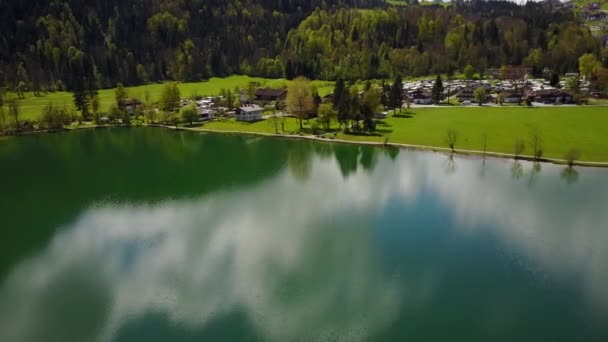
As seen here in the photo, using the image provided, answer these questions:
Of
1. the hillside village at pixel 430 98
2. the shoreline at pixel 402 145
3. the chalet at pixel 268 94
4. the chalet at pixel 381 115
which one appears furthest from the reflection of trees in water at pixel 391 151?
the chalet at pixel 268 94

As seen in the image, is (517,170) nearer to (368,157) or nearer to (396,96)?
(368,157)

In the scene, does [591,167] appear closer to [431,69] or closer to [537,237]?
[537,237]

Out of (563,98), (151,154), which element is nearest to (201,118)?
(151,154)

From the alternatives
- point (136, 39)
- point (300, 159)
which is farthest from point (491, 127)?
point (136, 39)

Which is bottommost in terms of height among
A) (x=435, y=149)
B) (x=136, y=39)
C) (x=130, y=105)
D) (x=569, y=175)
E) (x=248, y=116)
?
(x=569, y=175)

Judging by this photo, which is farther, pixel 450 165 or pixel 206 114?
pixel 206 114

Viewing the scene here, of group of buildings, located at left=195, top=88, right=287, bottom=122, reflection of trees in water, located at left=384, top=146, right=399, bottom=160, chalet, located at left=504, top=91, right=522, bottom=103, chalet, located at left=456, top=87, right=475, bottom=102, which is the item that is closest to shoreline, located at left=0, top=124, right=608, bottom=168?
reflection of trees in water, located at left=384, top=146, right=399, bottom=160
